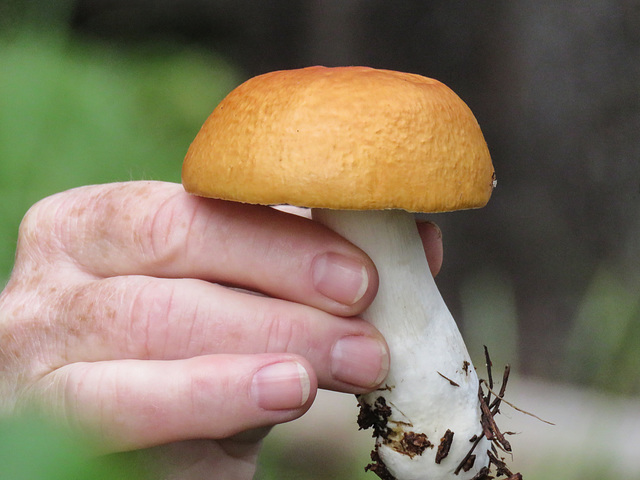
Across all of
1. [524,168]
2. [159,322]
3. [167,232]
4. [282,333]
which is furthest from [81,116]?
[524,168]

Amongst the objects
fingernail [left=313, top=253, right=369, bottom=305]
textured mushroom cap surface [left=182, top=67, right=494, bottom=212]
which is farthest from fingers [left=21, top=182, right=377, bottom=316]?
textured mushroom cap surface [left=182, top=67, right=494, bottom=212]

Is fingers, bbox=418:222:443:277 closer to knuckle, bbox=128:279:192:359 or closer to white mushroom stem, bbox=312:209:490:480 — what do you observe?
white mushroom stem, bbox=312:209:490:480

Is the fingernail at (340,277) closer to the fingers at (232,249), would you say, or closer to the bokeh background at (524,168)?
the fingers at (232,249)

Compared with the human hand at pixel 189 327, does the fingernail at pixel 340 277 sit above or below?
above

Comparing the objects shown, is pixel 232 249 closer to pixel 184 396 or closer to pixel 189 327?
pixel 189 327

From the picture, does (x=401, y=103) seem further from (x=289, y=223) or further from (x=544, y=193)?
(x=544, y=193)

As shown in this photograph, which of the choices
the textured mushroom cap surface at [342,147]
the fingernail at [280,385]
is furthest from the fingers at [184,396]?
the textured mushroom cap surface at [342,147]
